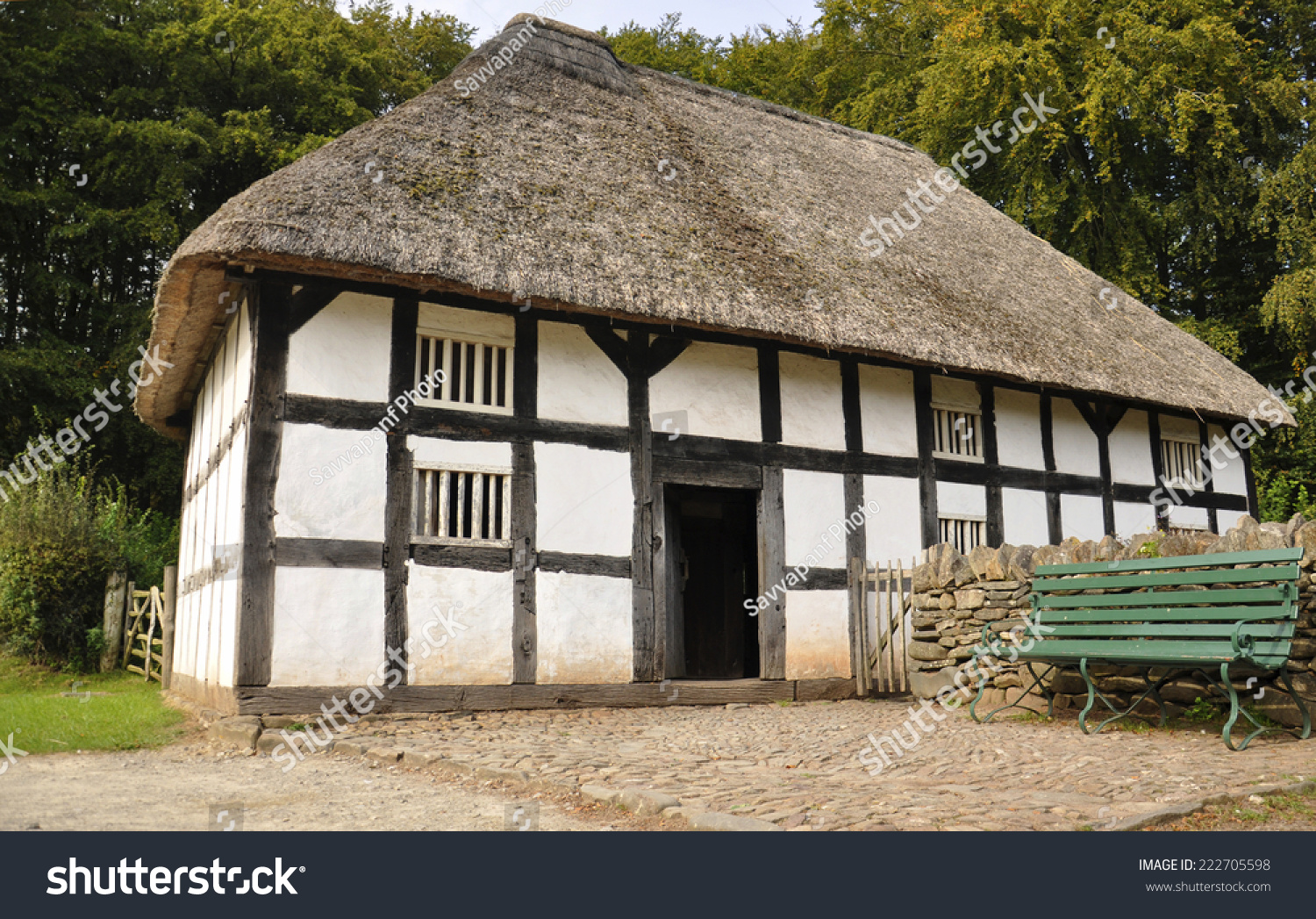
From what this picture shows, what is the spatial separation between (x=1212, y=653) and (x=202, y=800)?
18.3ft

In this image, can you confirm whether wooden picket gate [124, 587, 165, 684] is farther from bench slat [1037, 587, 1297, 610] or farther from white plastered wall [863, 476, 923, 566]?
bench slat [1037, 587, 1297, 610]

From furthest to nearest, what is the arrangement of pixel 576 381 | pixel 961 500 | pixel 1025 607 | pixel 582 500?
pixel 961 500, pixel 576 381, pixel 582 500, pixel 1025 607

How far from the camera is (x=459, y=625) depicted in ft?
26.9

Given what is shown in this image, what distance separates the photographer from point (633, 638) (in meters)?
9.02

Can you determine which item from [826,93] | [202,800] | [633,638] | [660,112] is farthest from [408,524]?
[826,93]

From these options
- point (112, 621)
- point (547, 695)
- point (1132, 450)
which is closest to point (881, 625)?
point (547, 695)

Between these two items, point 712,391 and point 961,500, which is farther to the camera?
point 961,500

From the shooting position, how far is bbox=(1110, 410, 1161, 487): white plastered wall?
12883mm

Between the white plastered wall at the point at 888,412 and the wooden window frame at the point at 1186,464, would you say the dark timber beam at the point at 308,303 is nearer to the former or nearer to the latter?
the white plastered wall at the point at 888,412

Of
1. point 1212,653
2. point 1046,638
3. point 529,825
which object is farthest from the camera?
point 1046,638

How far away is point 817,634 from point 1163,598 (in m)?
4.09

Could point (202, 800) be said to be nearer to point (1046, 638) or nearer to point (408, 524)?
point (408, 524)

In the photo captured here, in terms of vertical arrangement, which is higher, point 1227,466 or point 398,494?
point 1227,466

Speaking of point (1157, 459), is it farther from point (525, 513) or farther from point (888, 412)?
point (525, 513)
